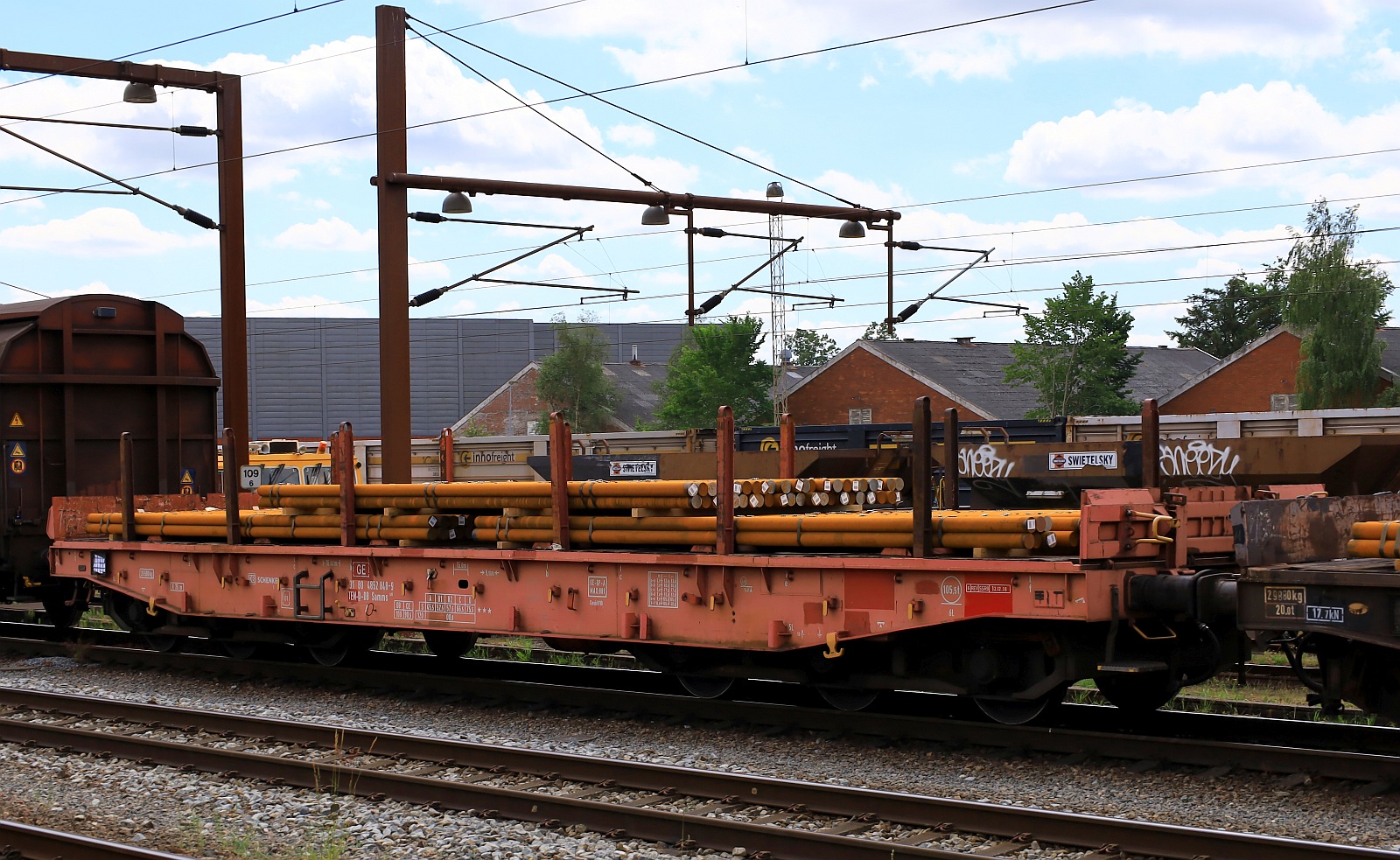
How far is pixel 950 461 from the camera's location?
31.3 ft

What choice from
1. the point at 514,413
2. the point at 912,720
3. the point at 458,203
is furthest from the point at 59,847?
the point at 514,413

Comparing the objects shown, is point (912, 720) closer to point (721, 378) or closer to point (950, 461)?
point (950, 461)

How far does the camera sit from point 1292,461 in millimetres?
18562

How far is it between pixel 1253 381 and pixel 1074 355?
26.4 feet

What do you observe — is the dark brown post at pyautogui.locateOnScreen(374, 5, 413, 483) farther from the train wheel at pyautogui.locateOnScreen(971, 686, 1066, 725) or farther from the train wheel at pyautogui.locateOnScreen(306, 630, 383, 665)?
the train wheel at pyautogui.locateOnScreen(971, 686, 1066, 725)

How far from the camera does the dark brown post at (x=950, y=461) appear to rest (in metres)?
9.23

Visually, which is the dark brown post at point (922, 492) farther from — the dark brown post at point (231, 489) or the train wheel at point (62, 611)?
the train wheel at point (62, 611)

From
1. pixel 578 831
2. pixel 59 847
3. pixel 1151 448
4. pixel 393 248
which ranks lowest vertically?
pixel 578 831

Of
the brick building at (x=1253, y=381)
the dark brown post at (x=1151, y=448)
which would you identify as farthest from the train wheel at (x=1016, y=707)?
→ the brick building at (x=1253, y=381)

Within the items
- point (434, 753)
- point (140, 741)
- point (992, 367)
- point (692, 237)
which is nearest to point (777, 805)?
point (434, 753)

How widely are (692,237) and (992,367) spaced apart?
154 feet

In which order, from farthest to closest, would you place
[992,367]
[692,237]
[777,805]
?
[992,367] → [692,237] → [777,805]

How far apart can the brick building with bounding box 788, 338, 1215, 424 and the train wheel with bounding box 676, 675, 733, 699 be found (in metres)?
46.5

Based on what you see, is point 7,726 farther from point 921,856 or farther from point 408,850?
point 921,856
